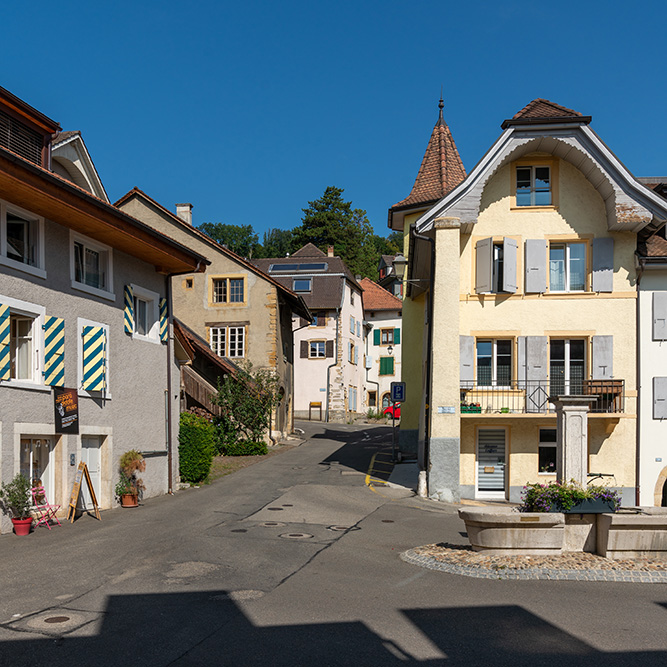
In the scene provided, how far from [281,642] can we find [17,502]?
8.41 m

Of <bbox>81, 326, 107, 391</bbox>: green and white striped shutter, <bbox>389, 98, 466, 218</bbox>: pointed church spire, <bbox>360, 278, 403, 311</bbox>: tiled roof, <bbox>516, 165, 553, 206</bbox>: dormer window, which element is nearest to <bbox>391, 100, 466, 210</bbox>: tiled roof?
<bbox>389, 98, 466, 218</bbox>: pointed church spire

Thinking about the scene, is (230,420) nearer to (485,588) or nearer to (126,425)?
(126,425)

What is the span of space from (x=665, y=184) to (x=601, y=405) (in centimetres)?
744

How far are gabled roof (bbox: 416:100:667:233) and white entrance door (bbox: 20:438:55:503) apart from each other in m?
11.6

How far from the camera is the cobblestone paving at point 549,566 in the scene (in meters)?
10.4

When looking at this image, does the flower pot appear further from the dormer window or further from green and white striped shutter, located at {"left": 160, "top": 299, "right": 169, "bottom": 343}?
the dormer window

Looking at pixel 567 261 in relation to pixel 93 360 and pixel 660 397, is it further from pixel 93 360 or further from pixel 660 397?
pixel 93 360

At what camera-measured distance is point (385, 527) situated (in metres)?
15.6

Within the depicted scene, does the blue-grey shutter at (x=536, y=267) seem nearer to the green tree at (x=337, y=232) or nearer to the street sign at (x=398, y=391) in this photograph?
the street sign at (x=398, y=391)

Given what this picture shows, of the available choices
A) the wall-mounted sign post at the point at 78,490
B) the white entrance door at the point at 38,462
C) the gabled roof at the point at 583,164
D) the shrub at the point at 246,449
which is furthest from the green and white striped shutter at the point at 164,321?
the shrub at the point at 246,449

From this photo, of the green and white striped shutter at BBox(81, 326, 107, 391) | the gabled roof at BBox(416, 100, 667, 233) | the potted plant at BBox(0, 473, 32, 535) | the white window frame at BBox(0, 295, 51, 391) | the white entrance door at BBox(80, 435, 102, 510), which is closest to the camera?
the potted plant at BBox(0, 473, 32, 535)

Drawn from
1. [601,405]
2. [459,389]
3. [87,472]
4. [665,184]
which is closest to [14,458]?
[87,472]

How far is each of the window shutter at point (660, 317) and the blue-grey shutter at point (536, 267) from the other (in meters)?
3.11

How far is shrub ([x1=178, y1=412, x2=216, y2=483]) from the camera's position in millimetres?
21547
